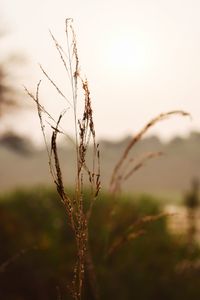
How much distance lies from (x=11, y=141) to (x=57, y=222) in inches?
124

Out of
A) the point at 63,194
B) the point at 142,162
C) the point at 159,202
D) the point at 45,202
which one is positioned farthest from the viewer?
the point at 159,202

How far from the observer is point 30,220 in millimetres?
7438

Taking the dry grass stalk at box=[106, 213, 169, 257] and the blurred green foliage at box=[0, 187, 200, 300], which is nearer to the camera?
the dry grass stalk at box=[106, 213, 169, 257]

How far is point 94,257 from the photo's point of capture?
17.9 ft

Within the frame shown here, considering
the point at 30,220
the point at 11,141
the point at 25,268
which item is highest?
the point at 11,141

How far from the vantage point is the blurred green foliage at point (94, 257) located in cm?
514

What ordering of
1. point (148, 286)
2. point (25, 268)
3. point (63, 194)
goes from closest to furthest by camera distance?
point (63, 194) < point (25, 268) < point (148, 286)

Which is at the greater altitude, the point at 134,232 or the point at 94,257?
the point at 134,232

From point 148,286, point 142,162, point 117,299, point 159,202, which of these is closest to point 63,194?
point 142,162

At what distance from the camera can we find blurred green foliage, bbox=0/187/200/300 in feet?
16.9

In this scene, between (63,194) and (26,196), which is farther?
(26,196)

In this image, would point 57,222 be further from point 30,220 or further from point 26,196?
point 26,196

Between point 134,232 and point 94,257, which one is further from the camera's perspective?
point 94,257

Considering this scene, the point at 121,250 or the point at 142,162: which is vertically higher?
the point at 142,162
